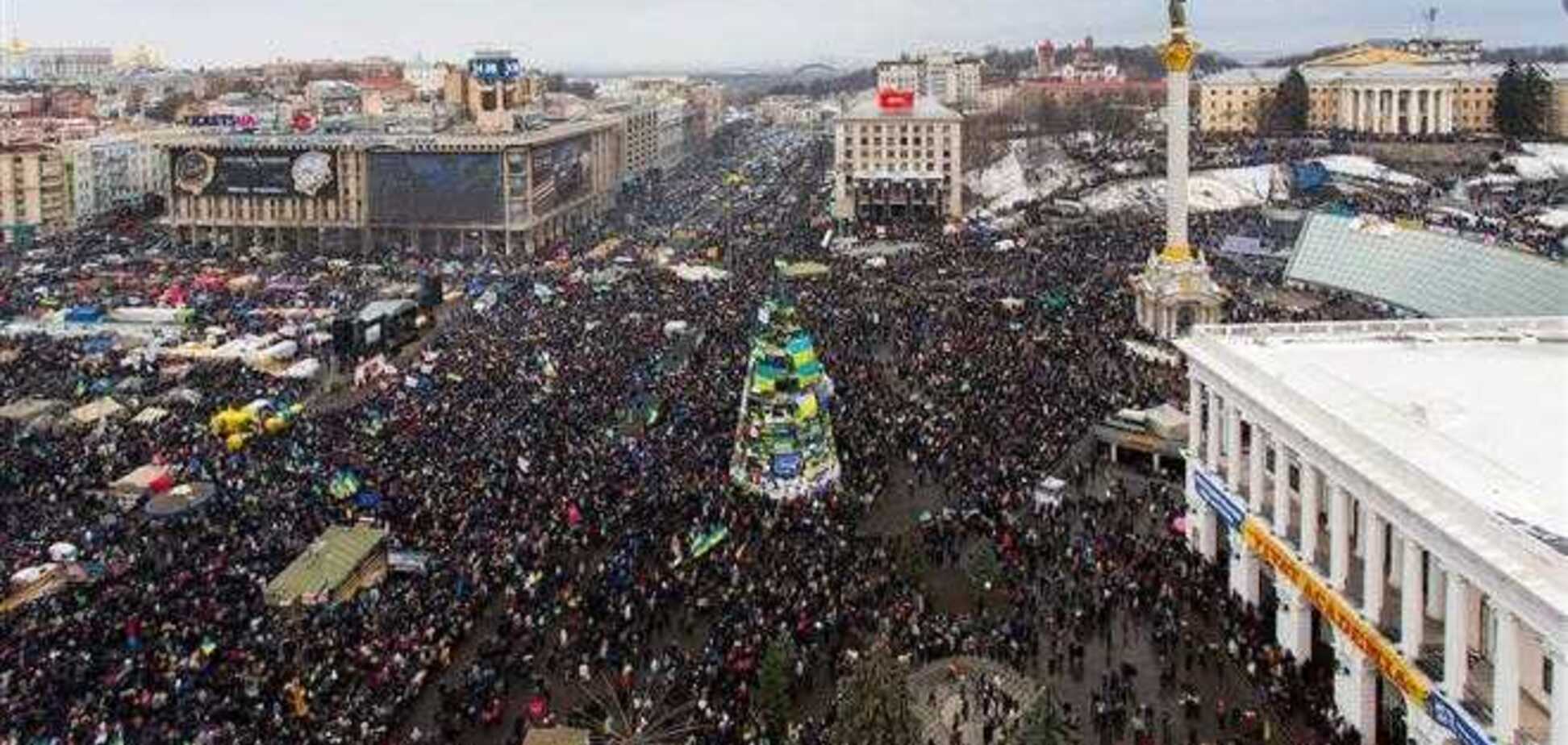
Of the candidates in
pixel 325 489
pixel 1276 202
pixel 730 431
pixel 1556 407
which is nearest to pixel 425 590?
pixel 325 489

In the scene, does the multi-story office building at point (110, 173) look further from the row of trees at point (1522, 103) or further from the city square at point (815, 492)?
the row of trees at point (1522, 103)

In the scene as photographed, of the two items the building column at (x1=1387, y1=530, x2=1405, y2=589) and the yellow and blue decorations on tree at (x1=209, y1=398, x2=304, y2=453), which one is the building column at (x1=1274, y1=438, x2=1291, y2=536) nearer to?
the building column at (x1=1387, y1=530, x2=1405, y2=589)

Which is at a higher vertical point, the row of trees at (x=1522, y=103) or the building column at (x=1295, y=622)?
the row of trees at (x=1522, y=103)

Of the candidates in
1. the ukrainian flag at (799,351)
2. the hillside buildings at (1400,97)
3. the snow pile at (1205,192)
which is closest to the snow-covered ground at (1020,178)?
the snow pile at (1205,192)

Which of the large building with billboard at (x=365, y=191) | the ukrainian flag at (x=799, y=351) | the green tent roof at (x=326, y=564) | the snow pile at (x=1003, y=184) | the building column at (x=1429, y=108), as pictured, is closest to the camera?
the green tent roof at (x=326, y=564)

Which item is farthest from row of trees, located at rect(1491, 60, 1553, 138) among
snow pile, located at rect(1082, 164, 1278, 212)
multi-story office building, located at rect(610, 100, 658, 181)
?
multi-story office building, located at rect(610, 100, 658, 181)

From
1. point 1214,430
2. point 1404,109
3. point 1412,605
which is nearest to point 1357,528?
point 1412,605
